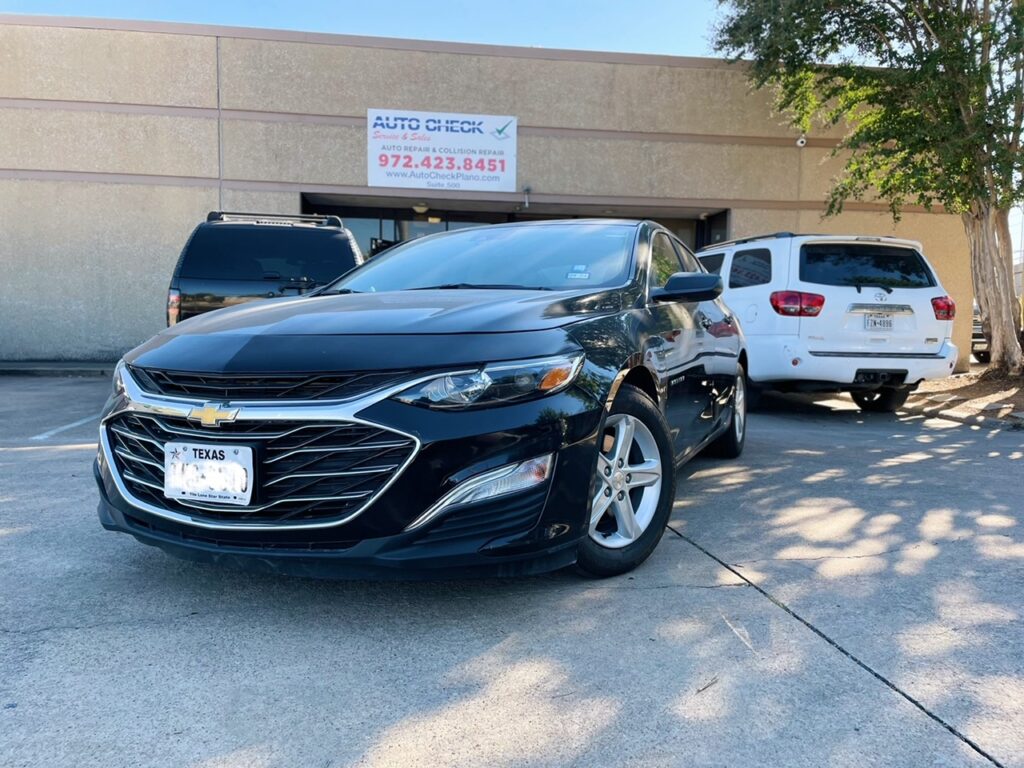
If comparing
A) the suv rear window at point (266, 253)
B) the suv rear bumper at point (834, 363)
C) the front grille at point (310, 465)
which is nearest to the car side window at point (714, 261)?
the suv rear bumper at point (834, 363)

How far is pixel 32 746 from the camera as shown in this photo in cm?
201

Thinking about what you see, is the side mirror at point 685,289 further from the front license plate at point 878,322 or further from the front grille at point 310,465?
the front license plate at point 878,322

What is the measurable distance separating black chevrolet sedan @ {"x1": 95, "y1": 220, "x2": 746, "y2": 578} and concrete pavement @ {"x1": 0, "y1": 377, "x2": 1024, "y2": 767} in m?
0.29

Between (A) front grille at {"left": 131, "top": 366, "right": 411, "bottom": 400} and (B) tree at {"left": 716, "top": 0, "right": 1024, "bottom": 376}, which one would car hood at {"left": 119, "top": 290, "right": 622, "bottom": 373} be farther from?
(B) tree at {"left": 716, "top": 0, "right": 1024, "bottom": 376}

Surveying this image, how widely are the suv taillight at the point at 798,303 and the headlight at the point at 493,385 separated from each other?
569 centimetres

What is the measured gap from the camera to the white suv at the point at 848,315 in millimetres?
7688

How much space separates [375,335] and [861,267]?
6.67 m

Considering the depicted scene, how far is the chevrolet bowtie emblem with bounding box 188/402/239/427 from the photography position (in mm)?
2586

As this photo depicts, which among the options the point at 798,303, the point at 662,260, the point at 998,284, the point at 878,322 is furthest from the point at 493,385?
the point at 998,284

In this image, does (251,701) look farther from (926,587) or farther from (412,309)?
(926,587)

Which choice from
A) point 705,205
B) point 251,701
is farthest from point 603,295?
point 705,205

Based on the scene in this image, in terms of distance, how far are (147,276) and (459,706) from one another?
12.9m

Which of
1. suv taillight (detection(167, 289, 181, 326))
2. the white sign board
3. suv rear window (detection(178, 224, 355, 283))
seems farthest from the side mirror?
the white sign board

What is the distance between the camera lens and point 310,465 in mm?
2568
